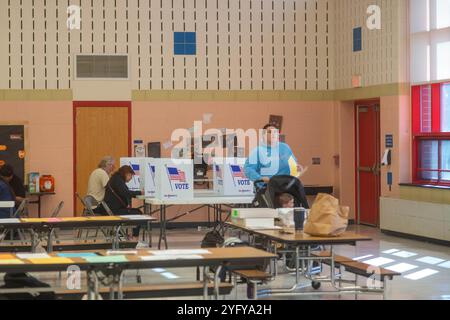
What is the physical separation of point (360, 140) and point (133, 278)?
7.58 meters

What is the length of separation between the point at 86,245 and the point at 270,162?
2.47m

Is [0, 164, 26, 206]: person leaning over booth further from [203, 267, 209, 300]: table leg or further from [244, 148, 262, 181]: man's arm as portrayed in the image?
[203, 267, 209, 300]: table leg

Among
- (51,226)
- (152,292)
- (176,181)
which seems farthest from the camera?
(176,181)

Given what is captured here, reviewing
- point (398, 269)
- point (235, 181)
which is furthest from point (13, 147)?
point (398, 269)

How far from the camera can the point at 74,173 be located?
1598cm

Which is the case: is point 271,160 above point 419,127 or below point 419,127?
below

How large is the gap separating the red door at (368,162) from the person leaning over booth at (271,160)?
535 cm

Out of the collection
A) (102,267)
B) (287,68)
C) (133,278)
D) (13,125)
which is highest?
(287,68)

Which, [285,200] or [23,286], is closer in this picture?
[23,286]

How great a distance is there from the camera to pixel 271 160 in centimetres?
1045

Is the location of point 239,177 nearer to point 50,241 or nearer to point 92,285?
point 50,241
